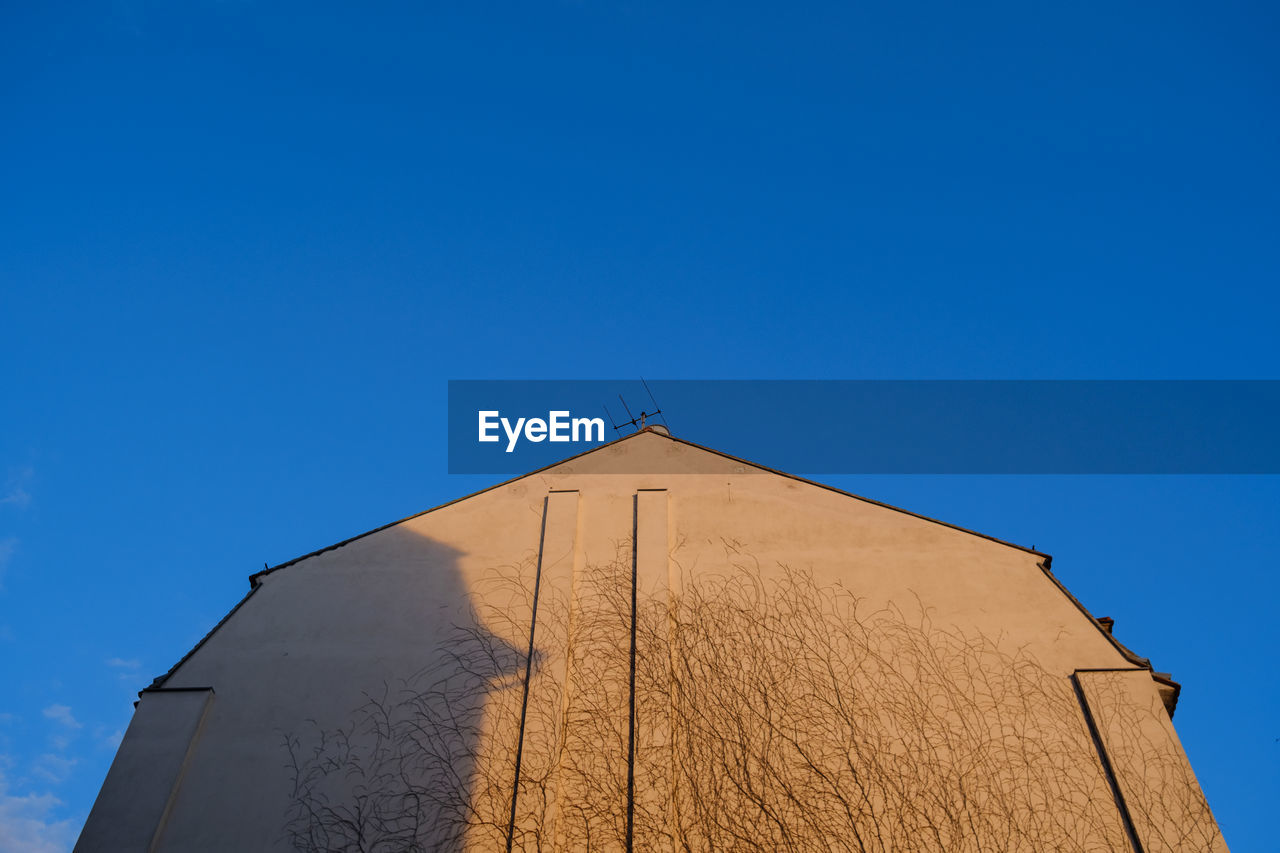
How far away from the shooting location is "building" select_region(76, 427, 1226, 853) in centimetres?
1035

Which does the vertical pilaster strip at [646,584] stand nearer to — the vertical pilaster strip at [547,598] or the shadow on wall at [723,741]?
the shadow on wall at [723,741]

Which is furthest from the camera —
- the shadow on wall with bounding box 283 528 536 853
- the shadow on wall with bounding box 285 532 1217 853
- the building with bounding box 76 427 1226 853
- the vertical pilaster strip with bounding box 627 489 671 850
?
the shadow on wall with bounding box 283 528 536 853

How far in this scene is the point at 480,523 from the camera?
13172 millimetres

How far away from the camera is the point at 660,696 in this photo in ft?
37.0

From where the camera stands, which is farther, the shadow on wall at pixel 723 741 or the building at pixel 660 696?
the building at pixel 660 696

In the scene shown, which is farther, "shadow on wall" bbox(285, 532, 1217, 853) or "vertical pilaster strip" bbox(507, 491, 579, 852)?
"vertical pilaster strip" bbox(507, 491, 579, 852)

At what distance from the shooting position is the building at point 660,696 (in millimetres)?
10352

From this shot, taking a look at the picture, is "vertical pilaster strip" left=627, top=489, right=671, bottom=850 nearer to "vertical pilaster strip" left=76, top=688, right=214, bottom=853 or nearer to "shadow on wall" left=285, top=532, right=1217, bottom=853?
Answer: "shadow on wall" left=285, top=532, right=1217, bottom=853

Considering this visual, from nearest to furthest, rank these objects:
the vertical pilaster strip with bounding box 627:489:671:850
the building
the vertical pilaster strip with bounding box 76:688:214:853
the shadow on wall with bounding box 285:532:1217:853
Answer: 1. the shadow on wall with bounding box 285:532:1217:853
2. the building
3. the vertical pilaster strip with bounding box 627:489:671:850
4. the vertical pilaster strip with bounding box 76:688:214:853

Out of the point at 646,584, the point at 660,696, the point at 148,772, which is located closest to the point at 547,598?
the point at 646,584

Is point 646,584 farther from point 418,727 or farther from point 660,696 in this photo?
point 418,727

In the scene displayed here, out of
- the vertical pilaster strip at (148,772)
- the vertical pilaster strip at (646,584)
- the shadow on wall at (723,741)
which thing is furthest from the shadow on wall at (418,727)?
the vertical pilaster strip at (646,584)

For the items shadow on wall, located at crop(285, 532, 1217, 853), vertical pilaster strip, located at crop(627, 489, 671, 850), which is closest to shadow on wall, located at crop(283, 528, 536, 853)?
shadow on wall, located at crop(285, 532, 1217, 853)

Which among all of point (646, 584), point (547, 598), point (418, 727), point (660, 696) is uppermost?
point (646, 584)
